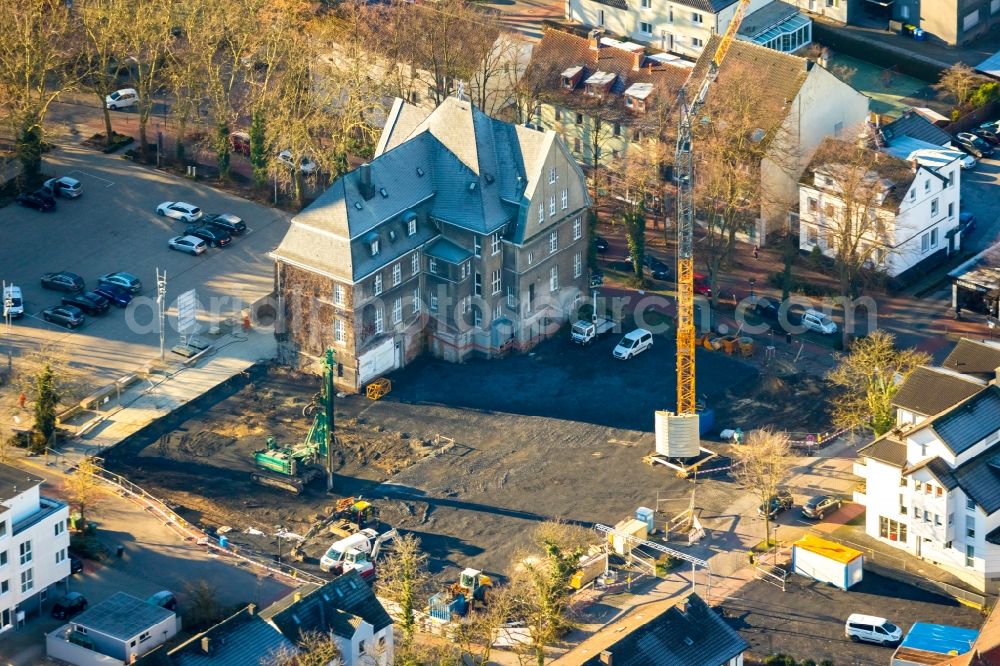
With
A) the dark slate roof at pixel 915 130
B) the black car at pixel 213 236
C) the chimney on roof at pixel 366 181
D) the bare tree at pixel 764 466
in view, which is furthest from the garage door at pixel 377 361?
the dark slate roof at pixel 915 130

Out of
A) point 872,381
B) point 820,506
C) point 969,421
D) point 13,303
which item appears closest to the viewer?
point 969,421

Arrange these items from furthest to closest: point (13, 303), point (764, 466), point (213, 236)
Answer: point (213, 236)
point (13, 303)
point (764, 466)

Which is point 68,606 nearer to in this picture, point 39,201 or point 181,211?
point 181,211

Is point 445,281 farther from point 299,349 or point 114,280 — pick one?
point 114,280

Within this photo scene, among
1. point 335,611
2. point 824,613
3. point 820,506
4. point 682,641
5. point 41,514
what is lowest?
point 824,613

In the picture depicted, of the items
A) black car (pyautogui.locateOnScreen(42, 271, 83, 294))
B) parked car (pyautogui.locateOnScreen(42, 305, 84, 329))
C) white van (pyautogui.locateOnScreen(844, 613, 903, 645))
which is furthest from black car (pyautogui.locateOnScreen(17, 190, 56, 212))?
white van (pyautogui.locateOnScreen(844, 613, 903, 645))

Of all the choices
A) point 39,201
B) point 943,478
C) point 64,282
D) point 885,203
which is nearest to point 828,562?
point 943,478

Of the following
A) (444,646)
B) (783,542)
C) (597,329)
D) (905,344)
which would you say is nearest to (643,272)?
(597,329)

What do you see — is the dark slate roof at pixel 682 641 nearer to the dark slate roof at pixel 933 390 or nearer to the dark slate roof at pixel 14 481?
the dark slate roof at pixel 933 390
